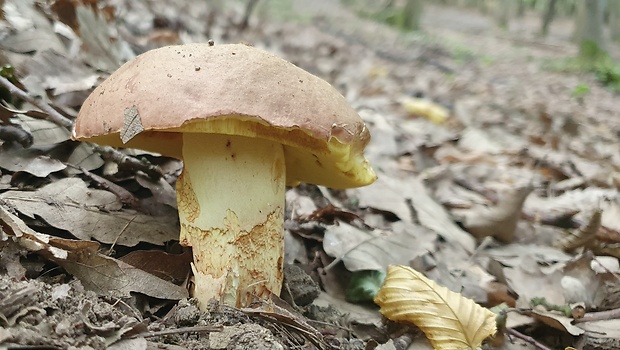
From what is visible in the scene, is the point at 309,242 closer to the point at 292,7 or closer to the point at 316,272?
the point at 316,272

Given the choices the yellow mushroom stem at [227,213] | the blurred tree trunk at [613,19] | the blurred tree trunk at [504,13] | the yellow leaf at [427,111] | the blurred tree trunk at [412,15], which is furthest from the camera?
the blurred tree trunk at [504,13]

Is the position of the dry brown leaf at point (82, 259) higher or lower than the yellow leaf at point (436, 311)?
higher

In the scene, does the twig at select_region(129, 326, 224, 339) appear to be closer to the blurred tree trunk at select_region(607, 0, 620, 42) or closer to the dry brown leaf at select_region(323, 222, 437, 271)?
the dry brown leaf at select_region(323, 222, 437, 271)

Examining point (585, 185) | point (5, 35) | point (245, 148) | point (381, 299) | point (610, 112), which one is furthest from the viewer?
point (610, 112)

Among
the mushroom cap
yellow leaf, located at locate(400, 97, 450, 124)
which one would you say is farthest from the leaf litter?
yellow leaf, located at locate(400, 97, 450, 124)

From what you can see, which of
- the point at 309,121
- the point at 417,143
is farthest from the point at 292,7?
the point at 309,121

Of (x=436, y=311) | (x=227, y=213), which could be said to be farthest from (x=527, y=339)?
(x=227, y=213)

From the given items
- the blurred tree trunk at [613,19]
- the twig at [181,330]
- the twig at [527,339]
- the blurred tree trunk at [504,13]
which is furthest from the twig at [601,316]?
the blurred tree trunk at [504,13]

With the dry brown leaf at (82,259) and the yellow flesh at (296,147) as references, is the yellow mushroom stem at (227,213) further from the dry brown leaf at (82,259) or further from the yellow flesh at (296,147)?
the dry brown leaf at (82,259)
